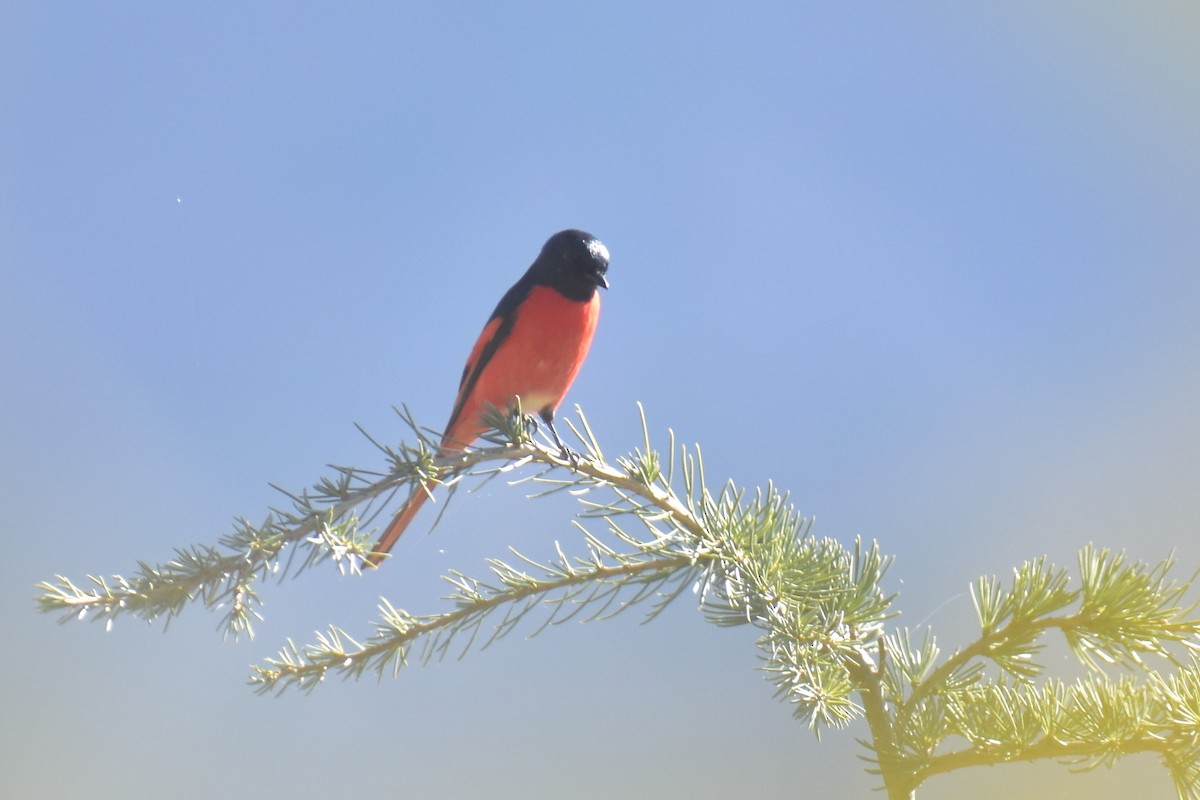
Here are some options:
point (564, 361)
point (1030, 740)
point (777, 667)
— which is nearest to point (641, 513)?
point (777, 667)

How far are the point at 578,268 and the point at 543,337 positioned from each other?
106mm

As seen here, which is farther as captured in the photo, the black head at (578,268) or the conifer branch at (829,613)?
the black head at (578,268)

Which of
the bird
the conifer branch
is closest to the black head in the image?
the bird

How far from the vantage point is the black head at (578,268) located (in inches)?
43.4

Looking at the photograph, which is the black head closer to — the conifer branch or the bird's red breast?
the bird's red breast

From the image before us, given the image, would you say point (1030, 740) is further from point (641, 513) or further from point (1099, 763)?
point (641, 513)

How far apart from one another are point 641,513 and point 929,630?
0.20 m

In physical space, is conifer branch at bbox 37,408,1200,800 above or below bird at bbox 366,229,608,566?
below

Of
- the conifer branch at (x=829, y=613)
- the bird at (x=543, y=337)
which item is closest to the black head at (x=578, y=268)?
the bird at (x=543, y=337)

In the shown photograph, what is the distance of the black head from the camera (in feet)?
3.61

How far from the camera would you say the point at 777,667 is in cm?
51

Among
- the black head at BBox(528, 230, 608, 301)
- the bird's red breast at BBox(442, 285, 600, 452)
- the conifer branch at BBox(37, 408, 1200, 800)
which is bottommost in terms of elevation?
the conifer branch at BBox(37, 408, 1200, 800)

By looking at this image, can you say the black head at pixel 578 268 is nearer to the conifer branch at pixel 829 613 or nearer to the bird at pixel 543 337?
the bird at pixel 543 337

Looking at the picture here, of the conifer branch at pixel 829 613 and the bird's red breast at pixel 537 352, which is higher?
the bird's red breast at pixel 537 352
